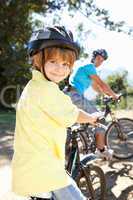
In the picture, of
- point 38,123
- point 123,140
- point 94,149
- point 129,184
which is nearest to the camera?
point 38,123

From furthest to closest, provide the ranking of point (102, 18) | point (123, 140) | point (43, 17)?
point (43, 17) → point (102, 18) → point (123, 140)

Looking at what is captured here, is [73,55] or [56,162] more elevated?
[73,55]

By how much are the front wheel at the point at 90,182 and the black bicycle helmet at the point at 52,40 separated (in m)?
1.83

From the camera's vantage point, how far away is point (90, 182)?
434 centimetres

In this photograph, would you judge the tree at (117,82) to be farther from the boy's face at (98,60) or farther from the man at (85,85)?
the man at (85,85)

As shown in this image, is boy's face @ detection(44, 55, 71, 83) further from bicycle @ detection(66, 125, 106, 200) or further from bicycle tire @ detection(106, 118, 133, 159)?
bicycle tire @ detection(106, 118, 133, 159)

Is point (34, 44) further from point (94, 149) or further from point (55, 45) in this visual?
point (94, 149)

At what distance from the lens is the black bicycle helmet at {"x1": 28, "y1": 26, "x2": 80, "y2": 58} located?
2719 millimetres

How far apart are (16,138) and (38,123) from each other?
0.17 m

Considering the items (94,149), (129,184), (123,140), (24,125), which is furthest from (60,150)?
(123,140)

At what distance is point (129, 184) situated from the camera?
575 centimetres

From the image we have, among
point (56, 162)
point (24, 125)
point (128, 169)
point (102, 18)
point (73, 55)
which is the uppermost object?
point (102, 18)

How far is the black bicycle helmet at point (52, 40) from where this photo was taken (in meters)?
2.72

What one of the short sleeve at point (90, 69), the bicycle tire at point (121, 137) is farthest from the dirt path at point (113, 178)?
the short sleeve at point (90, 69)
